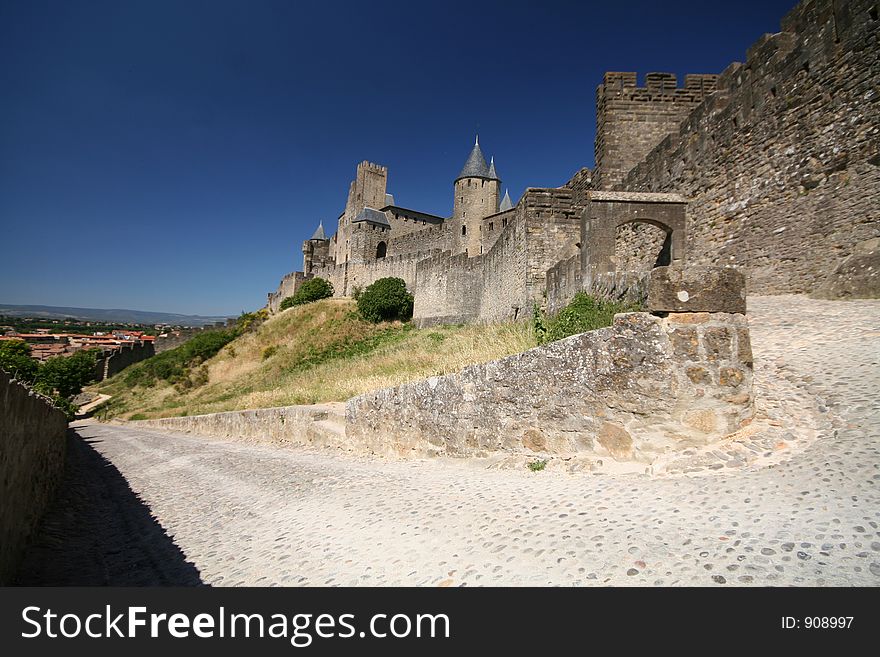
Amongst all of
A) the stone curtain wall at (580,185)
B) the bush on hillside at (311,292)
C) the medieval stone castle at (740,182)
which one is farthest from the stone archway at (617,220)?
the bush on hillside at (311,292)

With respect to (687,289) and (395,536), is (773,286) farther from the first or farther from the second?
(395,536)

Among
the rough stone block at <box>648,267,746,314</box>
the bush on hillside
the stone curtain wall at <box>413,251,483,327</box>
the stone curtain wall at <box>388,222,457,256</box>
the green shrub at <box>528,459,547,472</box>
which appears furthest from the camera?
the stone curtain wall at <box>388,222,457,256</box>

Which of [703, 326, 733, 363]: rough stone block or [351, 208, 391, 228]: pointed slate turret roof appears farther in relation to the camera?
[351, 208, 391, 228]: pointed slate turret roof

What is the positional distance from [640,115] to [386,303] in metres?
23.9

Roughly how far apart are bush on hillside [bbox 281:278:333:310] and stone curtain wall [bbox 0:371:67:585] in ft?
136

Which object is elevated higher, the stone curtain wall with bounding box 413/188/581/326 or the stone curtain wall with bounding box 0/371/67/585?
the stone curtain wall with bounding box 413/188/581/326

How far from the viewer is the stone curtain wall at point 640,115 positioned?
1316cm

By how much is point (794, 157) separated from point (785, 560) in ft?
26.3

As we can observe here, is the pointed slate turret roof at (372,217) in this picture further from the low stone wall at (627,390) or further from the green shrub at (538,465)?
the green shrub at (538,465)

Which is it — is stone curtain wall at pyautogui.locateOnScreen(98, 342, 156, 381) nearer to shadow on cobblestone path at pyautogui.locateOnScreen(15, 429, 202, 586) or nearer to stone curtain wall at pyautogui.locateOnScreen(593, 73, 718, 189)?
shadow on cobblestone path at pyautogui.locateOnScreen(15, 429, 202, 586)

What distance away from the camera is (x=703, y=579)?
2203mm

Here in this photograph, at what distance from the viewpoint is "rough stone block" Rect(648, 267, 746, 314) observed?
12.8 ft

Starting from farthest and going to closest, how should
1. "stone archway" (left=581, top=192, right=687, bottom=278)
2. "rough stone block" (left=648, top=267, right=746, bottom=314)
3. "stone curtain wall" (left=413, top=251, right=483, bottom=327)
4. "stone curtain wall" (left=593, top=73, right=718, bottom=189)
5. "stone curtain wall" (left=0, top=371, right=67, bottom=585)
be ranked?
"stone curtain wall" (left=413, top=251, right=483, bottom=327) → "stone curtain wall" (left=593, top=73, right=718, bottom=189) → "stone archway" (left=581, top=192, right=687, bottom=278) → "rough stone block" (left=648, top=267, right=746, bottom=314) → "stone curtain wall" (left=0, top=371, right=67, bottom=585)

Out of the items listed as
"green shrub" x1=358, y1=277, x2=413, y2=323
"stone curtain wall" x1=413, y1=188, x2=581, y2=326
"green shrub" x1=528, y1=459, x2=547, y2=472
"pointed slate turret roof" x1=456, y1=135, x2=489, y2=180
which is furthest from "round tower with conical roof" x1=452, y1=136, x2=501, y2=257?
"green shrub" x1=528, y1=459, x2=547, y2=472
